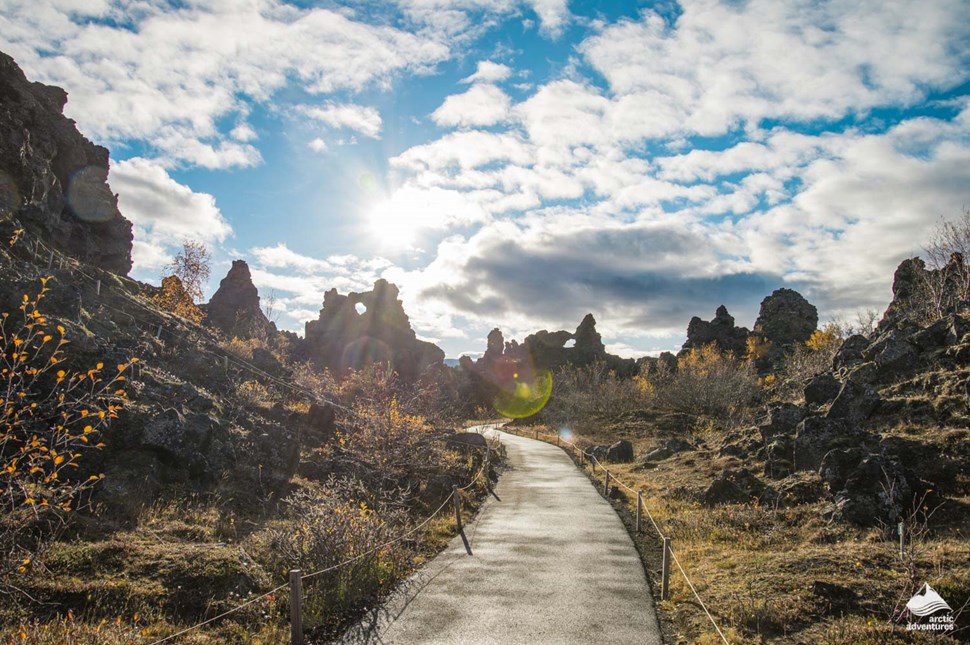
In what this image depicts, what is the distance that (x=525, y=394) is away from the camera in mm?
94562

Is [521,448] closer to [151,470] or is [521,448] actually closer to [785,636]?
[151,470]

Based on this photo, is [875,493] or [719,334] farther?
[719,334]

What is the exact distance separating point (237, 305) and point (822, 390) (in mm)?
66684

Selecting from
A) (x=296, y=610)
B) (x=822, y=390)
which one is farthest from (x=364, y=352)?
(x=296, y=610)

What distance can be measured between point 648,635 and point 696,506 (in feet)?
32.9

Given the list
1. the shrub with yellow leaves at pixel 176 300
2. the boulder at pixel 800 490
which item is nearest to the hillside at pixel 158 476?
the boulder at pixel 800 490

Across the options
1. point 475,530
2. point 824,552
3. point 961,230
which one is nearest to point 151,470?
point 475,530

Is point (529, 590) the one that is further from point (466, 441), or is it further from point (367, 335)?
point (367, 335)

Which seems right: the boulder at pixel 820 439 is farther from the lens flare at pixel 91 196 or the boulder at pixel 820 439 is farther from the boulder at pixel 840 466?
the lens flare at pixel 91 196

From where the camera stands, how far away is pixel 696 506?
58.2 feet

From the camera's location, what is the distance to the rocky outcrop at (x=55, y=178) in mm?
29203

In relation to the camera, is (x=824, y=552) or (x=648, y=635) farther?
(x=824, y=552)

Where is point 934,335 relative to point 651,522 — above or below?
above

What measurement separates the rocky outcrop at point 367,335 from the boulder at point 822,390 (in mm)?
55245
